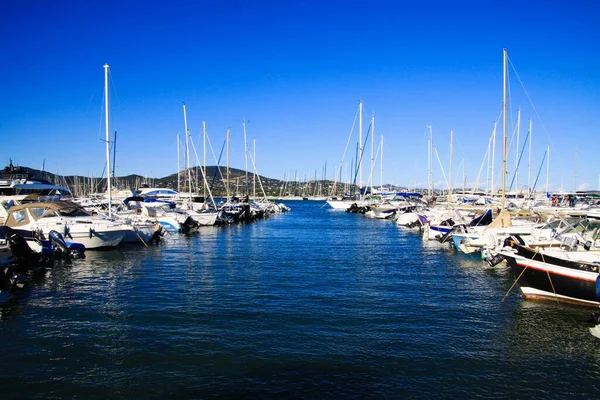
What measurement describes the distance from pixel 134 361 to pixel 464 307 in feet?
38.6

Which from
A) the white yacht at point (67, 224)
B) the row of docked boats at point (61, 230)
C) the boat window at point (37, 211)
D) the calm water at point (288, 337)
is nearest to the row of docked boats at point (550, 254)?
the calm water at point (288, 337)

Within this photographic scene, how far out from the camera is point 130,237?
38031mm

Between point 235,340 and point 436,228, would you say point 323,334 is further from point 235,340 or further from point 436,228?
point 436,228

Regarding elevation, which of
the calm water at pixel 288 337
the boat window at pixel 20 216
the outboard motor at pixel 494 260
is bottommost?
the calm water at pixel 288 337

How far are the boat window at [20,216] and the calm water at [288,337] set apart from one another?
8.75m

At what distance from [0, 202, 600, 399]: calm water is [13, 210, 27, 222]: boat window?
8.75 metres

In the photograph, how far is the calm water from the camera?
1099cm

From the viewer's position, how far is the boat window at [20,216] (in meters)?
31.9

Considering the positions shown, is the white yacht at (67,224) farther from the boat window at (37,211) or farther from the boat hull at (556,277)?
the boat hull at (556,277)

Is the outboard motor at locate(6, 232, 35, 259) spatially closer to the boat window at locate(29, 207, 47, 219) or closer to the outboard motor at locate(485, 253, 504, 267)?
the boat window at locate(29, 207, 47, 219)

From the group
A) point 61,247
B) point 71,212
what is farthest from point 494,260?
point 71,212

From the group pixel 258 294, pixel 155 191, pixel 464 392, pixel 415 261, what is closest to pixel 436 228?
pixel 415 261

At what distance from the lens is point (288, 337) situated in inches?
557

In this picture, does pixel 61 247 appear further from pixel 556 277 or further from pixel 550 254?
pixel 556 277
